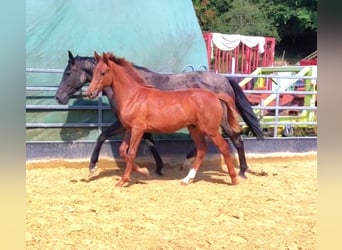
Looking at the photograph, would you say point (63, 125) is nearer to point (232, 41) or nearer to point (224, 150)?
point (224, 150)

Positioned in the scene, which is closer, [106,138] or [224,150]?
[224,150]

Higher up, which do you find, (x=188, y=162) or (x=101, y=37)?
(x=101, y=37)

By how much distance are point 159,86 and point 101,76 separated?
904 mm

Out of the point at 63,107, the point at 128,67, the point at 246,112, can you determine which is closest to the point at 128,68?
the point at 128,67

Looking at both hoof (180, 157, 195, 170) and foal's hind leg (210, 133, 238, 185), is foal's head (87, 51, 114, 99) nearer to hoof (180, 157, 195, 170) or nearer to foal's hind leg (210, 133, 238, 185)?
foal's hind leg (210, 133, 238, 185)

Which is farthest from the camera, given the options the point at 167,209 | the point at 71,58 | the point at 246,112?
the point at 246,112

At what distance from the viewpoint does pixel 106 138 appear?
17.7 ft

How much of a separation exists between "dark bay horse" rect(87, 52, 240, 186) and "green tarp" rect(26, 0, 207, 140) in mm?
1203

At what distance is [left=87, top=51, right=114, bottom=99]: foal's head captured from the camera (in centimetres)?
479
